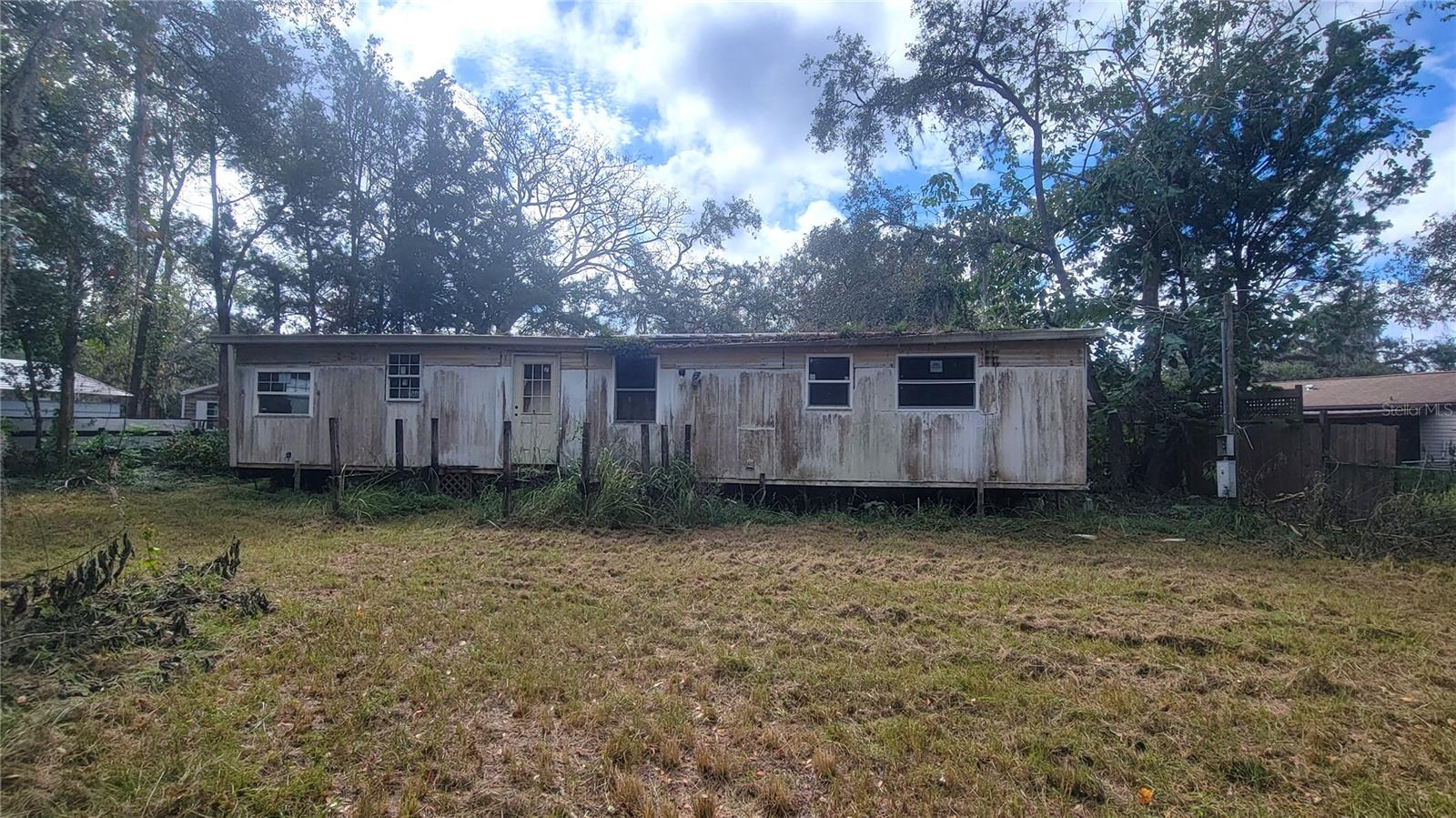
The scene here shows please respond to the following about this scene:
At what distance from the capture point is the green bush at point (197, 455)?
538 inches

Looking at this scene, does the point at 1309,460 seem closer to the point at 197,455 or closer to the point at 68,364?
the point at 197,455

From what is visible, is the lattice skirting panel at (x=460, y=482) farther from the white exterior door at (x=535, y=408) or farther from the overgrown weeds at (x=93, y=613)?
the overgrown weeds at (x=93, y=613)

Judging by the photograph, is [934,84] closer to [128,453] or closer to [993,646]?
[993,646]

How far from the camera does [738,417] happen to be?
378 inches

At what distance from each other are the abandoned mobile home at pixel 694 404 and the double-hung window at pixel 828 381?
0.02m

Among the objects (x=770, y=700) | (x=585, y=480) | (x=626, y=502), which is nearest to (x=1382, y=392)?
(x=626, y=502)

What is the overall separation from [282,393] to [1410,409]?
82.4 feet

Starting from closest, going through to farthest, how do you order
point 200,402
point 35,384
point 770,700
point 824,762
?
point 824,762, point 770,700, point 35,384, point 200,402

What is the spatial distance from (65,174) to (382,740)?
28.7 ft

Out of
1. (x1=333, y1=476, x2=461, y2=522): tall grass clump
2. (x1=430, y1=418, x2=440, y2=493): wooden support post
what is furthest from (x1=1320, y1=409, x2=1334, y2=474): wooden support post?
(x1=430, y1=418, x2=440, y2=493): wooden support post

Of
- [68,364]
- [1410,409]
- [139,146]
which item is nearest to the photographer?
[139,146]

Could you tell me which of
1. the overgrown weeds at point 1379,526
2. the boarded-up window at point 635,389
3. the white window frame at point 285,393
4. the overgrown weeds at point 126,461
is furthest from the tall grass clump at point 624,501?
the overgrown weeds at point 126,461

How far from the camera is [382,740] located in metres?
2.67

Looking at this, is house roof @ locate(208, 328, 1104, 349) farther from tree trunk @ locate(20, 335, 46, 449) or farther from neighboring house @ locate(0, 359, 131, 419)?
neighboring house @ locate(0, 359, 131, 419)
